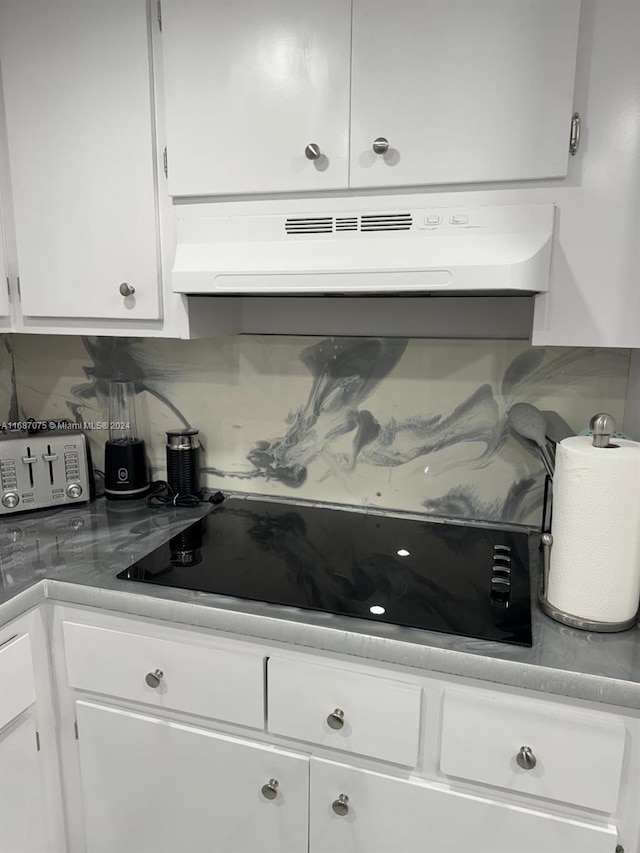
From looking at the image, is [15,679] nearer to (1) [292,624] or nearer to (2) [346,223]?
(1) [292,624]

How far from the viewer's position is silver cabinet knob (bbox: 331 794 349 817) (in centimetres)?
120

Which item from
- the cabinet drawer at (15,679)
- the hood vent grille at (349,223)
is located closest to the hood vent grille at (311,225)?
the hood vent grille at (349,223)

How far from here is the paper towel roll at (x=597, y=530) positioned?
3.48 ft

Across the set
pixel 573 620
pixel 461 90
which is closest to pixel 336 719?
pixel 573 620

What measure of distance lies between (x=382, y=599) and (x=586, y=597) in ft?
1.24

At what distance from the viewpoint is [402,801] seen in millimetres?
1164

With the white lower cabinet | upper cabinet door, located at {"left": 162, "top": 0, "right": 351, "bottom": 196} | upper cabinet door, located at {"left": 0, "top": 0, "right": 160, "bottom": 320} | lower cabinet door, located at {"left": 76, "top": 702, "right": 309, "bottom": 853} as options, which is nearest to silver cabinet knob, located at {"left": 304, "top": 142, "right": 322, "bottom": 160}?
upper cabinet door, located at {"left": 162, "top": 0, "right": 351, "bottom": 196}

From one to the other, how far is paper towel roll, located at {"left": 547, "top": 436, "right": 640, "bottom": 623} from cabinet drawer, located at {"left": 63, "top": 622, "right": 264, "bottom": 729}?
612 mm

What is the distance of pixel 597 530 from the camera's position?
1082 millimetres

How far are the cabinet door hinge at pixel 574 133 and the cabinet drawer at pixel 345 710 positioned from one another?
3.40 ft

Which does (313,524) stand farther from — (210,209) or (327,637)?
(210,209)

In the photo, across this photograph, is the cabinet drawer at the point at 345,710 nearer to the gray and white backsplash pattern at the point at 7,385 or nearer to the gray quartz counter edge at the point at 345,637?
the gray quartz counter edge at the point at 345,637

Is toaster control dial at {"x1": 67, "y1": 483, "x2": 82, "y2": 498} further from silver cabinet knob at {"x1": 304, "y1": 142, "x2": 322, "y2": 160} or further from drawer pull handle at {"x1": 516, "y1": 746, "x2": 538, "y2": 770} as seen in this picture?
drawer pull handle at {"x1": 516, "y1": 746, "x2": 538, "y2": 770}

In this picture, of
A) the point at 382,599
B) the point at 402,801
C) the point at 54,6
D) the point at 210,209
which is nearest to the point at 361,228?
the point at 210,209
